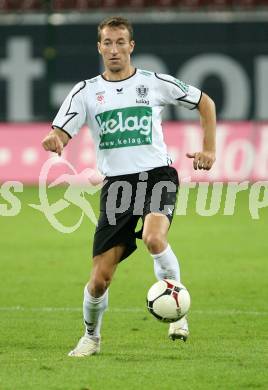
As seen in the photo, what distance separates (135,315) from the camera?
9.43 meters

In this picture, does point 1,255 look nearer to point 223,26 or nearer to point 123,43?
point 123,43

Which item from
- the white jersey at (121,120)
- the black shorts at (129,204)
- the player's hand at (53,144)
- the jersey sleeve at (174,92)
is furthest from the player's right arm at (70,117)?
the jersey sleeve at (174,92)

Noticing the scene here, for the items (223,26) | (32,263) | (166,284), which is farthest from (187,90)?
(223,26)

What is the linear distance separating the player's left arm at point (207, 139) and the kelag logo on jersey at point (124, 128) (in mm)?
348

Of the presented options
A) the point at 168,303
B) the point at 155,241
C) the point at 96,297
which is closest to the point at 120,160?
the point at 155,241

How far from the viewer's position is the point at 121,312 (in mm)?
9602

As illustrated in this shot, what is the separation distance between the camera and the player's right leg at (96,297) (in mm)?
7438

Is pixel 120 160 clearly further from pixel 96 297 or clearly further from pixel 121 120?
pixel 96 297

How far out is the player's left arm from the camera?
24.6ft

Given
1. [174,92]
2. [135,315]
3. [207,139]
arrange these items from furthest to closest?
1. [135,315]
2. [174,92]
3. [207,139]

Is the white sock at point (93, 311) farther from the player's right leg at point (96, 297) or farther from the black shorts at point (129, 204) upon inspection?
the black shorts at point (129, 204)

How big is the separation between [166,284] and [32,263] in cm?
590

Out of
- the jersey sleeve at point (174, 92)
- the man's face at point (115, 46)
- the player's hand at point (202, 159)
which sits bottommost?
the player's hand at point (202, 159)

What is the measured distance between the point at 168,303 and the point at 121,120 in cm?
134
